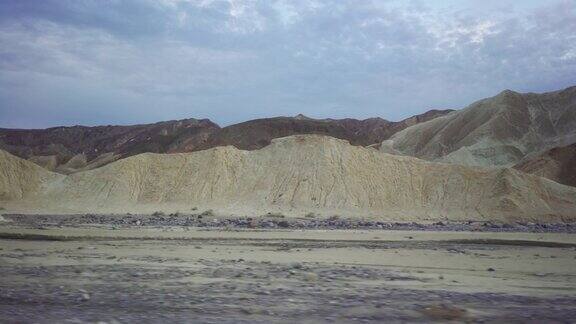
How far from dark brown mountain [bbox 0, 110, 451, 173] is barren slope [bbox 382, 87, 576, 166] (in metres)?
17.2

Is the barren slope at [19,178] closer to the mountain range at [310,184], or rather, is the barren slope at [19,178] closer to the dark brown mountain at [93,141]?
the mountain range at [310,184]

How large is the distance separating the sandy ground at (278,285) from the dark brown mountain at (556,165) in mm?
60668

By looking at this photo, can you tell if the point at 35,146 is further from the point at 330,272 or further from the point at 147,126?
the point at 330,272

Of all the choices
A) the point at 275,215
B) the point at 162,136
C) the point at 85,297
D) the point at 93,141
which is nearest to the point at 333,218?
the point at 275,215

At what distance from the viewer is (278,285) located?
1089 cm

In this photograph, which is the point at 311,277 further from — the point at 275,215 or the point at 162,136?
the point at 162,136

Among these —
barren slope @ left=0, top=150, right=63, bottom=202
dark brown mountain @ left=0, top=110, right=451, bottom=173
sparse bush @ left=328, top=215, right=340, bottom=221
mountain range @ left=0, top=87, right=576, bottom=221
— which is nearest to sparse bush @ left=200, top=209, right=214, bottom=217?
mountain range @ left=0, top=87, right=576, bottom=221

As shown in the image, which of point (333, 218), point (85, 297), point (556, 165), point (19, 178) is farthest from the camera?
point (556, 165)

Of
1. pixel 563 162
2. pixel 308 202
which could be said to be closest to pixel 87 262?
pixel 308 202

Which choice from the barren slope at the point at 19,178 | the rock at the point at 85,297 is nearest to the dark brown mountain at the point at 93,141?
the barren slope at the point at 19,178

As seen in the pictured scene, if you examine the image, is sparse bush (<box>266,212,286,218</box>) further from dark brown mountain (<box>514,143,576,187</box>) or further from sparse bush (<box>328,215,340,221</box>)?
dark brown mountain (<box>514,143,576,187</box>)

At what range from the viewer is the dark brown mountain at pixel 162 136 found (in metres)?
113

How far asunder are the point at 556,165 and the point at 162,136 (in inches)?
3345

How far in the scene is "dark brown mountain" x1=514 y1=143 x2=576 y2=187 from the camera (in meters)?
74.2
